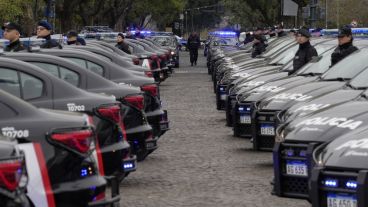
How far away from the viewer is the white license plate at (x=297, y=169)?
28.7 ft

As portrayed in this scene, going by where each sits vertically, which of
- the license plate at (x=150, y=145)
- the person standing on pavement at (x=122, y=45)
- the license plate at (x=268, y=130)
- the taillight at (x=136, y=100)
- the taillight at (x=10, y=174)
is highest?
the taillight at (x=10, y=174)

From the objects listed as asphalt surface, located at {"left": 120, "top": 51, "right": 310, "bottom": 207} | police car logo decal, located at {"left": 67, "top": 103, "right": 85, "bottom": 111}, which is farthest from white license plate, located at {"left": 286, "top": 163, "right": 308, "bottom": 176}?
police car logo decal, located at {"left": 67, "top": 103, "right": 85, "bottom": 111}

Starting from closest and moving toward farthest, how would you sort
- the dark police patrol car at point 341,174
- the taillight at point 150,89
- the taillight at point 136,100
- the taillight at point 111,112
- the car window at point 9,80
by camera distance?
the dark police patrol car at point 341,174 → the car window at point 9,80 → the taillight at point 111,112 → the taillight at point 136,100 → the taillight at point 150,89

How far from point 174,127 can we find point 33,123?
11.2 m

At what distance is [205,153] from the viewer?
14.4 meters

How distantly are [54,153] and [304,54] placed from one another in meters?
9.66

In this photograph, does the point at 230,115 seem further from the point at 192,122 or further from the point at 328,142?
the point at 328,142

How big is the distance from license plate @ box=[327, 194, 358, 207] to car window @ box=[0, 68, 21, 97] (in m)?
2.96

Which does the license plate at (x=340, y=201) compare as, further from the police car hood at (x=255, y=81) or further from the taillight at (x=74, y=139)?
the police car hood at (x=255, y=81)

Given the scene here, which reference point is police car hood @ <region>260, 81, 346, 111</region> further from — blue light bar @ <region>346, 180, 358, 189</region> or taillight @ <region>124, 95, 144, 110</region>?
blue light bar @ <region>346, 180, 358, 189</region>

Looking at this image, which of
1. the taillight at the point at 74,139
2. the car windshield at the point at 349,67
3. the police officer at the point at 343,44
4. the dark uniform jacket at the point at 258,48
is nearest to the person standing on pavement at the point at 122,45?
the dark uniform jacket at the point at 258,48

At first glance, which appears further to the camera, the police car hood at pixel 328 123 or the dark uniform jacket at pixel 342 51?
the dark uniform jacket at pixel 342 51

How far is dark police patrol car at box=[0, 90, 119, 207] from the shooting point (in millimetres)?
7000

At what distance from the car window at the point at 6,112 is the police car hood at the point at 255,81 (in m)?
8.29
